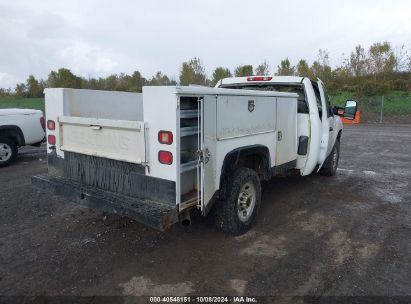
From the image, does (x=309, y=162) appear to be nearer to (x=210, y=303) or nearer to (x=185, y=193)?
(x=185, y=193)

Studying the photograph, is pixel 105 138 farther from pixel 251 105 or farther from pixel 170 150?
pixel 251 105

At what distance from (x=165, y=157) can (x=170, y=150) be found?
104 mm

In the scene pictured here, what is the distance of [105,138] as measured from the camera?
12.4ft

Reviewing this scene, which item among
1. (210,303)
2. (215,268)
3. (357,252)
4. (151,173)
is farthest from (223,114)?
(357,252)

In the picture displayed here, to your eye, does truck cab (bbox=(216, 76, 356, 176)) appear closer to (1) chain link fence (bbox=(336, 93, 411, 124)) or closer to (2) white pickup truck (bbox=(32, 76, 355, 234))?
(2) white pickup truck (bbox=(32, 76, 355, 234))

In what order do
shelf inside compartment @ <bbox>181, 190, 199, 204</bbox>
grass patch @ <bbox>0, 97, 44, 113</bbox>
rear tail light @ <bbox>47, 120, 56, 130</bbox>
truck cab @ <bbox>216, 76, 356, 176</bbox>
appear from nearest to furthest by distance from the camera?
shelf inside compartment @ <bbox>181, 190, 199, 204</bbox> → rear tail light @ <bbox>47, 120, 56, 130</bbox> → truck cab @ <bbox>216, 76, 356, 176</bbox> → grass patch @ <bbox>0, 97, 44, 113</bbox>

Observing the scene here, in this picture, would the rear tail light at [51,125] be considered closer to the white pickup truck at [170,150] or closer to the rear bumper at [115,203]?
the white pickup truck at [170,150]

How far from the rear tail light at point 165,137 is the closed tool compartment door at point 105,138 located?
19 centimetres

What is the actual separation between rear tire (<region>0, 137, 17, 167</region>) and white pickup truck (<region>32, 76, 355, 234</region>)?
15.0 feet

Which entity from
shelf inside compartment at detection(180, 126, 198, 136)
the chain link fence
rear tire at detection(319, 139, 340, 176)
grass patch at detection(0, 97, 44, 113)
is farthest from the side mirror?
grass patch at detection(0, 97, 44, 113)

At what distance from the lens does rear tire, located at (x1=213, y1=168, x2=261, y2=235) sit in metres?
4.04

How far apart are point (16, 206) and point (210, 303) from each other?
12.5 feet

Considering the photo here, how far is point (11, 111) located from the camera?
27.1 feet

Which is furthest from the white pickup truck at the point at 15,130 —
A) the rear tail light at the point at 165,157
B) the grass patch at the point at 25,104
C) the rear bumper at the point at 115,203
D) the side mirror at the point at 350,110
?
the grass patch at the point at 25,104
